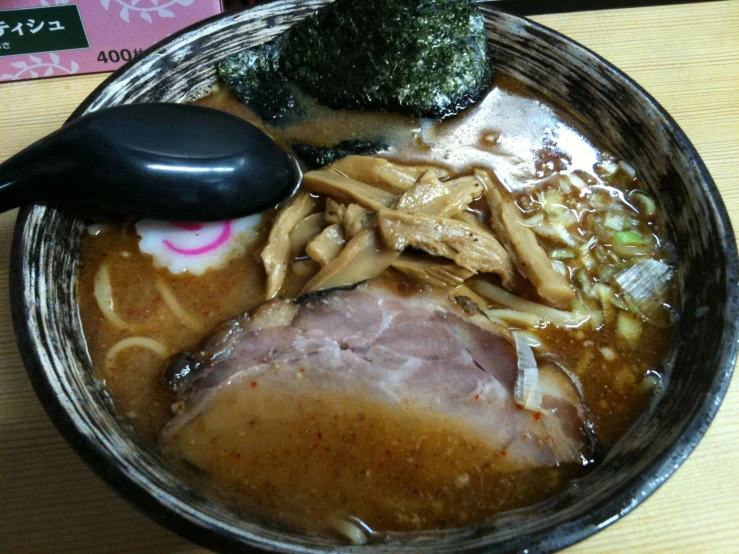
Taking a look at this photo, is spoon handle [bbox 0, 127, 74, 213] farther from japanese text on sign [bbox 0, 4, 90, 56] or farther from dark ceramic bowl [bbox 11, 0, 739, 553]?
japanese text on sign [bbox 0, 4, 90, 56]

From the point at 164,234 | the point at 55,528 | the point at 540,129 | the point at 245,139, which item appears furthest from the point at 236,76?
the point at 55,528

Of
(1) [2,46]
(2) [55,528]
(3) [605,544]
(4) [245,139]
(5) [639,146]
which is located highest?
(1) [2,46]

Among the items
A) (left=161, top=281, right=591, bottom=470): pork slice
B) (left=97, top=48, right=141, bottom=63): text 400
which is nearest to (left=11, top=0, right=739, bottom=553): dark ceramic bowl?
(left=161, top=281, right=591, bottom=470): pork slice

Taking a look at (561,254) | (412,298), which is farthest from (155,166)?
(561,254)

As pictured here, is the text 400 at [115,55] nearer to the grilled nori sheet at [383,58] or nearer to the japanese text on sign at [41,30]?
the japanese text on sign at [41,30]

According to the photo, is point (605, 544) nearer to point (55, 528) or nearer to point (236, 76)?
point (55, 528)

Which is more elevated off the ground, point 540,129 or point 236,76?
point 236,76

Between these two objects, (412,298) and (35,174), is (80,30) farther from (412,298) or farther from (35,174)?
(412,298)
